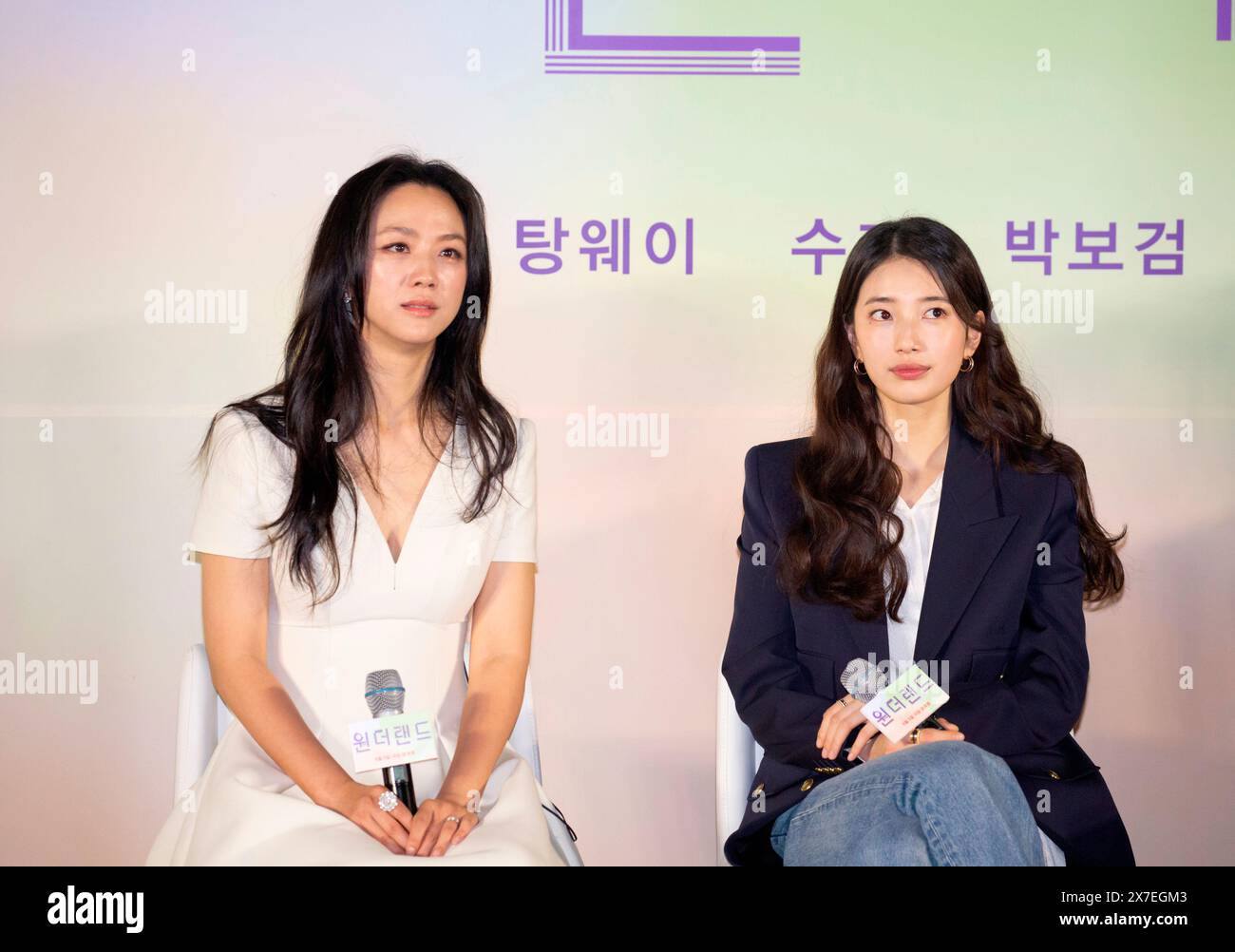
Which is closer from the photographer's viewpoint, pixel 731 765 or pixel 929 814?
pixel 929 814

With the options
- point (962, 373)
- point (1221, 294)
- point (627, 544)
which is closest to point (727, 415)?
point (627, 544)

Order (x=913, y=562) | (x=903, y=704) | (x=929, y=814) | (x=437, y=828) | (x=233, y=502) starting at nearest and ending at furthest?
(x=929, y=814)
(x=437, y=828)
(x=903, y=704)
(x=233, y=502)
(x=913, y=562)

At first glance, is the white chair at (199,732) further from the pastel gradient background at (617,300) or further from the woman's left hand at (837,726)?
the pastel gradient background at (617,300)

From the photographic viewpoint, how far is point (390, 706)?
7.95 feet

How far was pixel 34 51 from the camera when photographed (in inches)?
131

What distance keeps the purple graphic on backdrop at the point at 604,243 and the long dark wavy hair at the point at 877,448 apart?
0.69m

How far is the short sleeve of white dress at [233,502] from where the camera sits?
2467 millimetres

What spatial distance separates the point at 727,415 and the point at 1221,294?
53.7 inches

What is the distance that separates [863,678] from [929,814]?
0.55 meters

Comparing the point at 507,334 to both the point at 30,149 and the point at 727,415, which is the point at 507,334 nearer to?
the point at 727,415

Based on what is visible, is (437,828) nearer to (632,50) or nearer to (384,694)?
(384,694)

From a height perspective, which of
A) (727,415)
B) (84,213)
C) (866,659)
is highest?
(84,213)

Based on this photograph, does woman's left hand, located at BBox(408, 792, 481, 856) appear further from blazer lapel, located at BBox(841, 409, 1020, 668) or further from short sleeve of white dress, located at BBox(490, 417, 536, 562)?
blazer lapel, located at BBox(841, 409, 1020, 668)

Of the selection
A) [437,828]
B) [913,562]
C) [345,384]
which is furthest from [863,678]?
[345,384]
